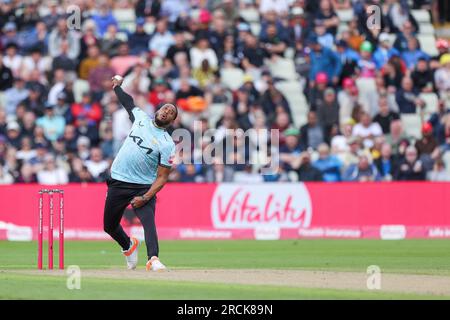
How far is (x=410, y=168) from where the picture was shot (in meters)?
26.1

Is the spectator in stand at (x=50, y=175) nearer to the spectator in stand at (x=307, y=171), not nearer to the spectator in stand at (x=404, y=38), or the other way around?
the spectator in stand at (x=307, y=171)

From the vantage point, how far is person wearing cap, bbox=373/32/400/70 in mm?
28438

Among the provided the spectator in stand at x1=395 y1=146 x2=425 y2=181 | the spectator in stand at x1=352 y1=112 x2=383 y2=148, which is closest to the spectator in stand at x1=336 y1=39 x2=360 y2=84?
the spectator in stand at x1=352 y1=112 x2=383 y2=148

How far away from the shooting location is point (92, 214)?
24562mm

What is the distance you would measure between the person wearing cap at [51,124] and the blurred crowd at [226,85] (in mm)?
22

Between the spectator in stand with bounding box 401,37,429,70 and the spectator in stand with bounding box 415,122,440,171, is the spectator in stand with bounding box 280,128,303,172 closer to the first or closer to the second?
the spectator in stand with bounding box 415,122,440,171

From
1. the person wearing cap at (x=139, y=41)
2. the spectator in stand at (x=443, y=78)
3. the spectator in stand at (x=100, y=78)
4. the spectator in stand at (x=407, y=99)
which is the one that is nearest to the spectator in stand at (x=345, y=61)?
the spectator in stand at (x=407, y=99)

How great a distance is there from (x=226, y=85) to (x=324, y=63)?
2.23m

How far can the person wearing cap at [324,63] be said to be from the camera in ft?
91.7

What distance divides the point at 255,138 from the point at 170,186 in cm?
250

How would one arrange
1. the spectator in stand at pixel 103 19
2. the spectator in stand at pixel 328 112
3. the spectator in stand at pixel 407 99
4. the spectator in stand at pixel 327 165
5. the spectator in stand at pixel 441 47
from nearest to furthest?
the spectator in stand at pixel 327 165, the spectator in stand at pixel 328 112, the spectator in stand at pixel 407 99, the spectator in stand at pixel 441 47, the spectator in stand at pixel 103 19

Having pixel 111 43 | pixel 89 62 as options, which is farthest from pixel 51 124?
pixel 111 43
